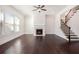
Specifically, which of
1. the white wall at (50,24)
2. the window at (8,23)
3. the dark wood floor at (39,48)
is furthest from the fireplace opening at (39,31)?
the dark wood floor at (39,48)

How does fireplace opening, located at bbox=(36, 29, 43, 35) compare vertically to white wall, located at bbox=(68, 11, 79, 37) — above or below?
below

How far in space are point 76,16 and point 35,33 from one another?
441cm

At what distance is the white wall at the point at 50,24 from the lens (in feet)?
28.7

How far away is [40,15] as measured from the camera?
9094 mm

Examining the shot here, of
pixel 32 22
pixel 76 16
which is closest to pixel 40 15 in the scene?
pixel 32 22

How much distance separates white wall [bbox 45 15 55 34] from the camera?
8.73 meters

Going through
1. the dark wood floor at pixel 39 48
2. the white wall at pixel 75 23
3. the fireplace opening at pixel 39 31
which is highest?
the white wall at pixel 75 23

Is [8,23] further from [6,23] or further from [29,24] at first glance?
[29,24]

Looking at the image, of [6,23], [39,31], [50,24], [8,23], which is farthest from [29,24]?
[6,23]

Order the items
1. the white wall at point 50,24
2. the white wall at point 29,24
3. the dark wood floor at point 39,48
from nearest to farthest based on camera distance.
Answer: the dark wood floor at point 39,48, the white wall at point 29,24, the white wall at point 50,24

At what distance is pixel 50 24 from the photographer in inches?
354

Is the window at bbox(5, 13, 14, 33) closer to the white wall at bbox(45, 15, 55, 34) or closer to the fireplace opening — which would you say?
the fireplace opening

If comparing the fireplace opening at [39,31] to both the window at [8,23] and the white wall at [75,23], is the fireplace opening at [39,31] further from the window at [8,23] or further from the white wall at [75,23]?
the white wall at [75,23]

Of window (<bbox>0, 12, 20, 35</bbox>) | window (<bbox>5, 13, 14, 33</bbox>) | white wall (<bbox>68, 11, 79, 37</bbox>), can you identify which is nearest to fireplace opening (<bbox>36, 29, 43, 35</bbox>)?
window (<bbox>0, 12, 20, 35</bbox>)
